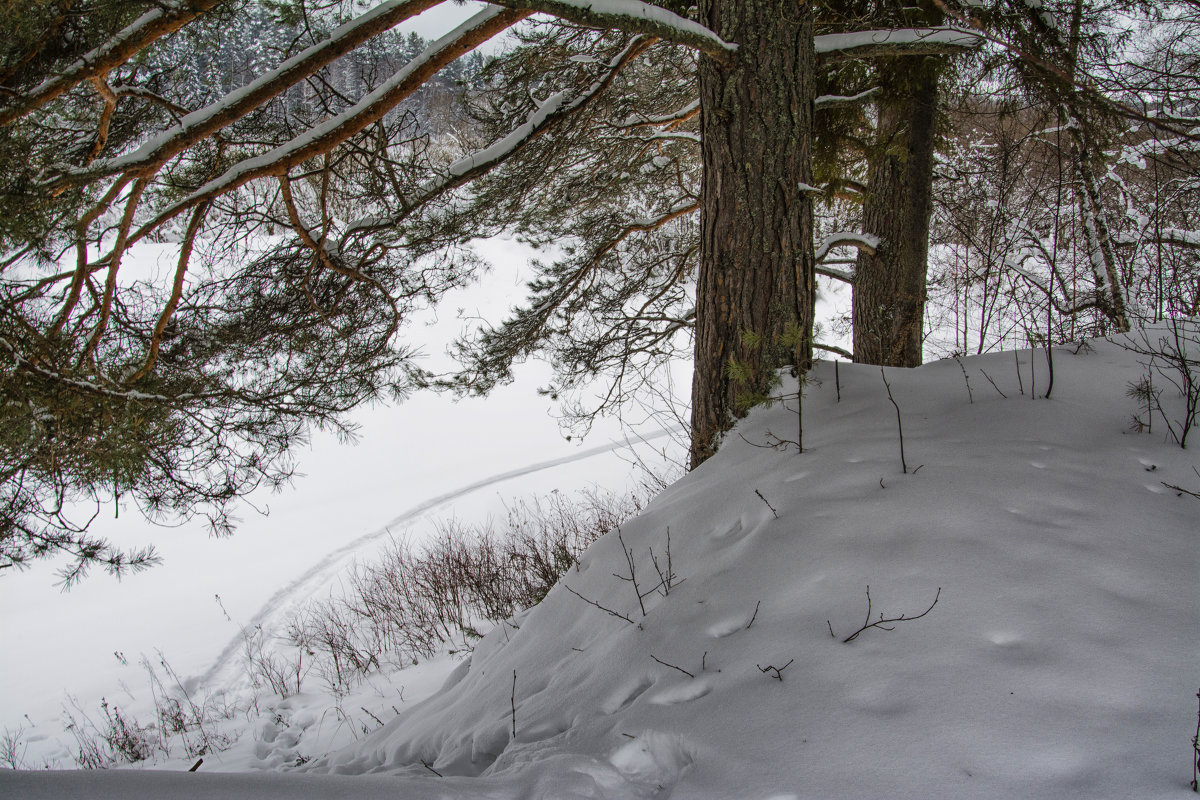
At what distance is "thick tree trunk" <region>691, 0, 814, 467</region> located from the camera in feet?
8.78

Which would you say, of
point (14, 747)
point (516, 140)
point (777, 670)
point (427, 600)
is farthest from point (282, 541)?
point (777, 670)

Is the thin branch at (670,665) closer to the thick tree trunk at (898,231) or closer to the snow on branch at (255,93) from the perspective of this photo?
the snow on branch at (255,93)

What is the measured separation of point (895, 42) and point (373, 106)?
2.40m

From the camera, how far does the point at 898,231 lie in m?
4.56

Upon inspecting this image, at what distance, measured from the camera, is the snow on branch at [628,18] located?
1.99m

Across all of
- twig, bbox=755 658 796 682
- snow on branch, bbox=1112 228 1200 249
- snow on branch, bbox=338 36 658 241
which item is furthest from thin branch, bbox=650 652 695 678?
snow on branch, bbox=1112 228 1200 249

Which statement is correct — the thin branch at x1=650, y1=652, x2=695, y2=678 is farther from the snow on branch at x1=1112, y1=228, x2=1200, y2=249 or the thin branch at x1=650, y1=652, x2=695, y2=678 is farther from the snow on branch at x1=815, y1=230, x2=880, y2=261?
the snow on branch at x1=815, y1=230, x2=880, y2=261

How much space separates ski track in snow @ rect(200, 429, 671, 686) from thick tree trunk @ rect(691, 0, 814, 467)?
2.73m

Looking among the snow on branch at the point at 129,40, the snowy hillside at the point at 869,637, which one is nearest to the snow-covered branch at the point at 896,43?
the snowy hillside at the point at 869,637

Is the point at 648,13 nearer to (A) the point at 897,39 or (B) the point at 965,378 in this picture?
(A) the point at 897,39

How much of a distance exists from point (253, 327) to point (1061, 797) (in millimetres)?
4203

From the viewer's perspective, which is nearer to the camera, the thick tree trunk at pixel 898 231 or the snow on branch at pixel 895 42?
the snow on branch at pixel 895 42

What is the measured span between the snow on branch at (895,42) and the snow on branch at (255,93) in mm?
1848

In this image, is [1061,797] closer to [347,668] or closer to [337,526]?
[347,668]
